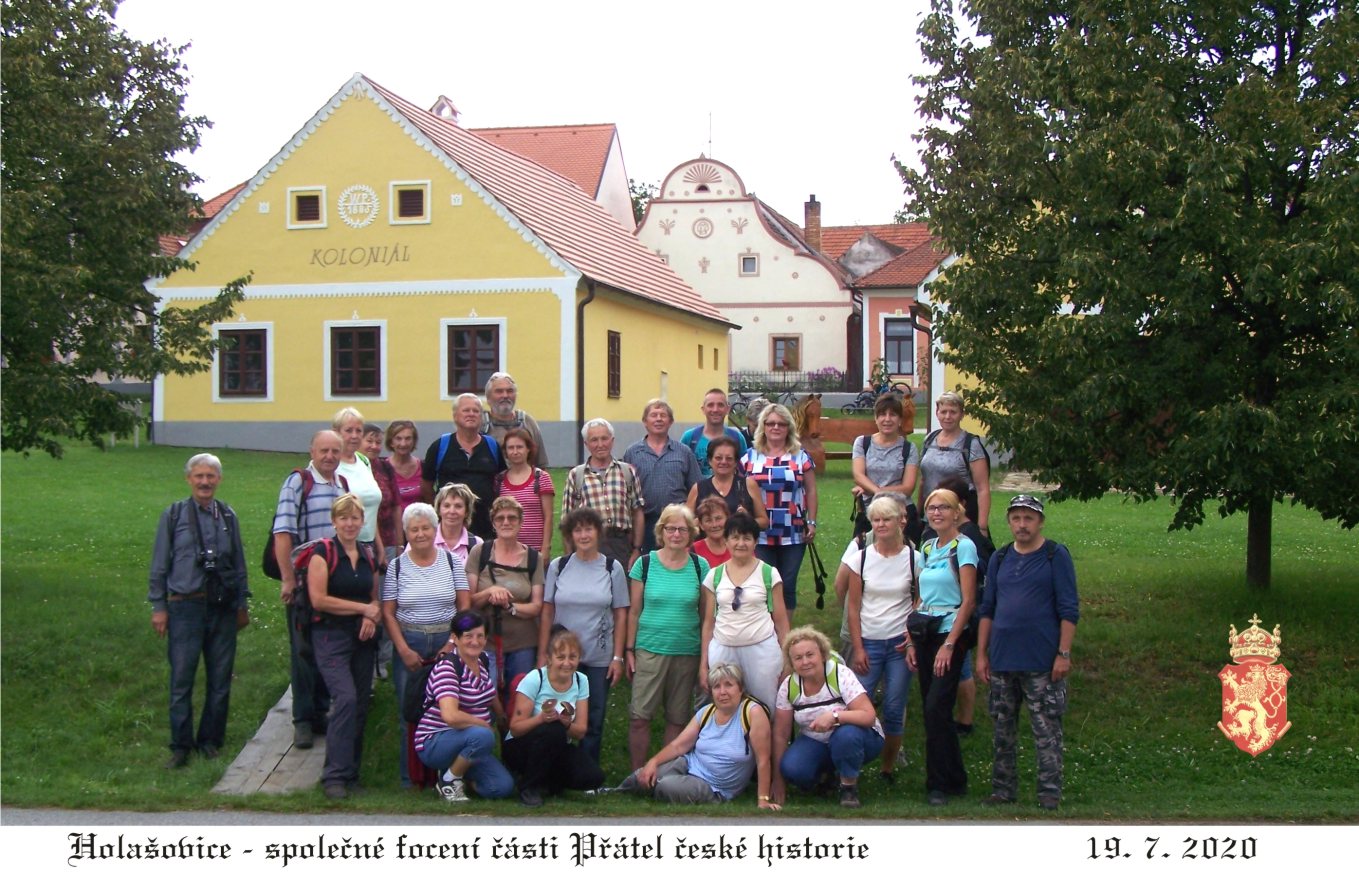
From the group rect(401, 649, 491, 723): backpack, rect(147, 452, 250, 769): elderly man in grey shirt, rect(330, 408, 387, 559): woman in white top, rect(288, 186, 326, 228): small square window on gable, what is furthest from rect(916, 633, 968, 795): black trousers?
rect(288, 186, 326, 228): small square window on gable

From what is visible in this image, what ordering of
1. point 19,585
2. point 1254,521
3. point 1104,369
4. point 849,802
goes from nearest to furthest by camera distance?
point 849,802, point 1104,369, point 1254,521, point 19,585

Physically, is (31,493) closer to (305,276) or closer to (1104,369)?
(305,276)

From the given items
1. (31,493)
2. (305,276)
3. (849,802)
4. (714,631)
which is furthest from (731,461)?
(305,276)

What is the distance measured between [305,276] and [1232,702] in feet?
73.2

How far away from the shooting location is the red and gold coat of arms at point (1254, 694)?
338 inches

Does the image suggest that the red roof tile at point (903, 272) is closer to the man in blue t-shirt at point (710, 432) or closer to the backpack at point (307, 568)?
the man in blue t-shirt at point (710, 432)

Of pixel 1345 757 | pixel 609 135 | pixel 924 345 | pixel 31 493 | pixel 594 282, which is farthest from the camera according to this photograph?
pixel 609 135

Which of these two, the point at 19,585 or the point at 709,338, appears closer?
the point at 19,585

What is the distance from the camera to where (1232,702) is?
878 centimetres

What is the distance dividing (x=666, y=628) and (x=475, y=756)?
1.33m

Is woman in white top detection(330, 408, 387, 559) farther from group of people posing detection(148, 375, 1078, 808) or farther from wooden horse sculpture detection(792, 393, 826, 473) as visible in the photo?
wooden horse sculpture detection(792, 393, 826, 473)

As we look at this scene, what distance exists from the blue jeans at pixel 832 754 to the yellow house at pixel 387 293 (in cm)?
1852

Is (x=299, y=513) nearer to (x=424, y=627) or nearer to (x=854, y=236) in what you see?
(x=424, y=627)

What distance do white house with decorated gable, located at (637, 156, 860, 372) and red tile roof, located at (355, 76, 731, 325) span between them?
40.2ft
